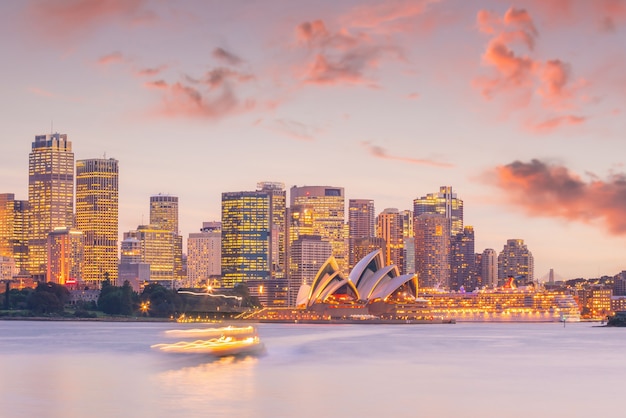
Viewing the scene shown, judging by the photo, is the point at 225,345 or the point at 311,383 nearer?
the point at 311,383

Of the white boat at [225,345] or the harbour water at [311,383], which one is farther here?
the white boat at [225,345]

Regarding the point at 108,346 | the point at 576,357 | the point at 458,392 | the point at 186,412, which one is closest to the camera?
the point at 186,412

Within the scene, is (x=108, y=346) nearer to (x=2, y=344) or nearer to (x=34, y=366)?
(x=2, y=344)

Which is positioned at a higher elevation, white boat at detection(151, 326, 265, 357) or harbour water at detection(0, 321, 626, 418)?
white boat at detection(151, 326, 265, 357)

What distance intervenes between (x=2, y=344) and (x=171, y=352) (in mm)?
28990

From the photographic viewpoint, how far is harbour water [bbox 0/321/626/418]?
170ft

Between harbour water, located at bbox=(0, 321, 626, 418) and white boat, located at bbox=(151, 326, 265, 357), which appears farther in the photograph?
white boat, located at bbox=(151, 326, 265, 357)

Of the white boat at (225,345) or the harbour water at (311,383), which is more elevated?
the white boat at (225,345)

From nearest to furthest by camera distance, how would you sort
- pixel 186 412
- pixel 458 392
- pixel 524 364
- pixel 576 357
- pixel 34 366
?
pixel 186 412 < pixel 458 392 < pixel 34 366 < pixel 524 364 < pixel 576 357

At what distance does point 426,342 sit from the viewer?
122000 millimetres

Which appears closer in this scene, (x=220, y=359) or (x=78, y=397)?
(x=78, y=397)

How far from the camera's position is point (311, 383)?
6419 centimetres

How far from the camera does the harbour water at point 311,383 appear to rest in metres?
51.8

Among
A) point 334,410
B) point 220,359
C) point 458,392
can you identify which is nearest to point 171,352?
point 220,359
